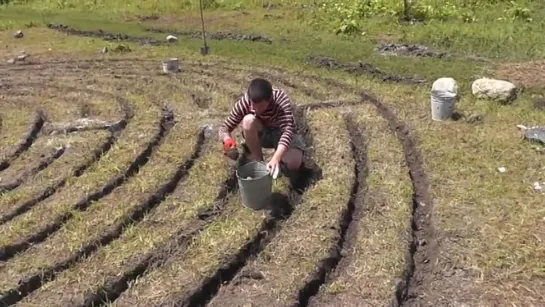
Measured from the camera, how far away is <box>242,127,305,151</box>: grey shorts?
5844 millimetres

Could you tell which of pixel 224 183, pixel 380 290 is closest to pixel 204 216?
pixel 224 183

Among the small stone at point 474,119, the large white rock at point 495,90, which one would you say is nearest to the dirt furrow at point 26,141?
the small stone at point 474,119

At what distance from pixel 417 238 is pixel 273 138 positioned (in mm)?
1746

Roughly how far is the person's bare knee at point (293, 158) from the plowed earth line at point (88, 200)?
1.79 m

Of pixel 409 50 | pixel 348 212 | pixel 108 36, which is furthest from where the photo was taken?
pixel 108 36

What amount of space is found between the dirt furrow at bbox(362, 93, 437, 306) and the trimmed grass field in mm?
20

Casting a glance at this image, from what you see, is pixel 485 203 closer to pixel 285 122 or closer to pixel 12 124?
pixel 285 122

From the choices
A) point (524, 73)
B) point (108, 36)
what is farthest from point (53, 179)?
point (108, 36)

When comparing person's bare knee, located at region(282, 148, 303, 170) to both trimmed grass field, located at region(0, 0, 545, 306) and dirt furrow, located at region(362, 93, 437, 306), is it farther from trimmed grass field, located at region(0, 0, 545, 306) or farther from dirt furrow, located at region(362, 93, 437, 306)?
dirt furrow, located at region(362, 93, 437, 306)

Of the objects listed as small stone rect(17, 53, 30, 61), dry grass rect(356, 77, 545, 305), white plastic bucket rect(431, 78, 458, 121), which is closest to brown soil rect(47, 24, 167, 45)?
small stone rect(17, 53, 30, 61)

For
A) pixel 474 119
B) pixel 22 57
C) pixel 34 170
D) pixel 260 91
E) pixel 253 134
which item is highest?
pixel 260 91

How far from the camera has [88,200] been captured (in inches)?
231

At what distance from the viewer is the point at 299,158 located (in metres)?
5.88

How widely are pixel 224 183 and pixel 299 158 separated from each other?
0.80 metres
